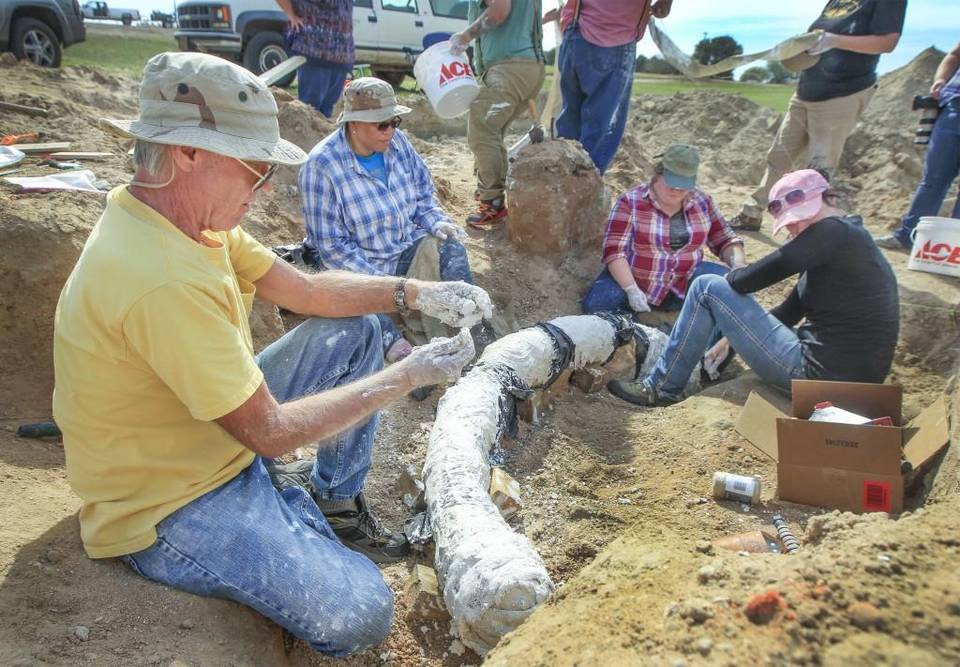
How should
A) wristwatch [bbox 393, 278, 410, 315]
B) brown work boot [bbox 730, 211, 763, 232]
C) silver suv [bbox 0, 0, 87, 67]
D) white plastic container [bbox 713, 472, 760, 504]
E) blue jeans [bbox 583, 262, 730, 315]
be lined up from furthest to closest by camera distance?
silver suv [bbox 0, 0, 87, 67] → brown work boot [bbox 730, 211, 763, 232] → blue jeans [bbox 583, 262, 730, 315] → white plastic container [bbox 713, 472, 760, 504] → wristwatch [bbox 393, 278, 410, 315]

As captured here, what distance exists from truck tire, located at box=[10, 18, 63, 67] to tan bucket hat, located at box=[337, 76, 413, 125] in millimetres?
6908

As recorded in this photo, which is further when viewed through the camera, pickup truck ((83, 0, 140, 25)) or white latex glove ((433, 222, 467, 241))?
pickup truck ((83, 0, 140, 25))

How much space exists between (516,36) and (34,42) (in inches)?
273

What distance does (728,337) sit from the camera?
3.66 meters

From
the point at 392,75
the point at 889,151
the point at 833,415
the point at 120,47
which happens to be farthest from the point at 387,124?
the point at 120,47

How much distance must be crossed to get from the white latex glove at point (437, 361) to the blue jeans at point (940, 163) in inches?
185

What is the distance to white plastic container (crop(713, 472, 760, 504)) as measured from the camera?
2750mm

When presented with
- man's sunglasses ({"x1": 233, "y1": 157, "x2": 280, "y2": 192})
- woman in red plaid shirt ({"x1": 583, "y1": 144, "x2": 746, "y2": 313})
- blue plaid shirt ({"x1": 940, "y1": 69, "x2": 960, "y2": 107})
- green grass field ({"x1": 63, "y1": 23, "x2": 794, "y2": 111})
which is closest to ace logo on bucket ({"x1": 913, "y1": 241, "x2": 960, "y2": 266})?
blue plaid shirt ({"x1": 940, "y1": 69, "x2": 960, "y2": 107})

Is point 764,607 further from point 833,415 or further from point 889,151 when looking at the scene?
point 889,151

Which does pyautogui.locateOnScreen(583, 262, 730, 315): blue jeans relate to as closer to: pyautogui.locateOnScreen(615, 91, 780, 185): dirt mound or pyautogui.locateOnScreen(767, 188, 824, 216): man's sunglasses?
pyautogui.locateOnScreen(767, 188, 824, 216): man's sunglasses

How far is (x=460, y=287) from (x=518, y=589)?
1.18 m

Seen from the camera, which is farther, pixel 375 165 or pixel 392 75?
pixel 392 75

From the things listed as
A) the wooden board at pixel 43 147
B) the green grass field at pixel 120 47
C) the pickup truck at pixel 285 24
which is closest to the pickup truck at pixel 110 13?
the green grass field at pixel 120 47

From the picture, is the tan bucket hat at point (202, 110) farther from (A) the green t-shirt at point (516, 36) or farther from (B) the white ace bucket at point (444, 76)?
(A) the green t-shirt at point (516, 36)
